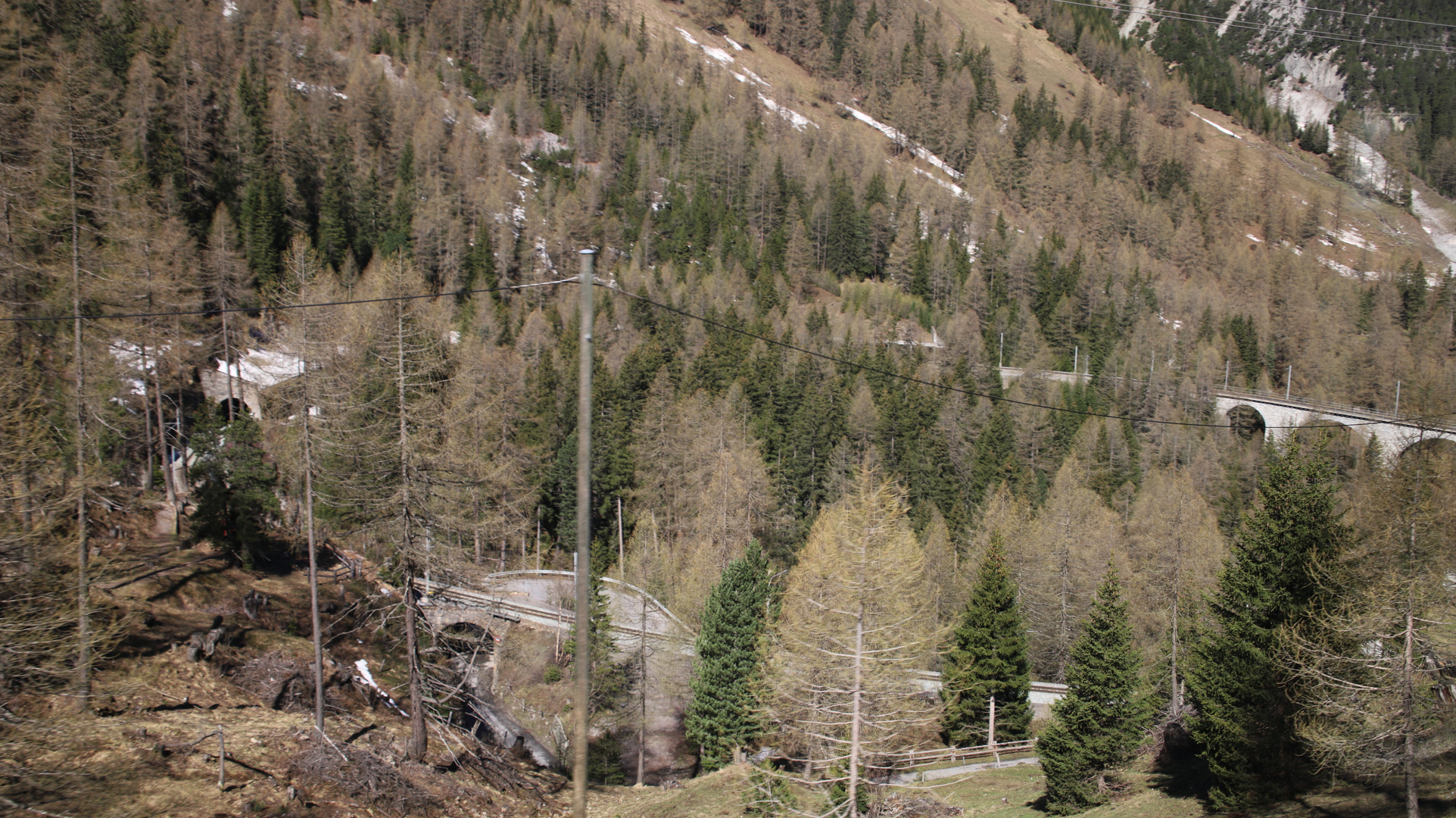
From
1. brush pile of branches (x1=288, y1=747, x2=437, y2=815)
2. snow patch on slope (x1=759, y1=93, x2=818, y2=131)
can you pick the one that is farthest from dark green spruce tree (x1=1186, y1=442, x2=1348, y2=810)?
snow patch on slope (x1=759, y1=93, x2=818, y2=131)

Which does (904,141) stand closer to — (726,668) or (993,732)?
(993,732)

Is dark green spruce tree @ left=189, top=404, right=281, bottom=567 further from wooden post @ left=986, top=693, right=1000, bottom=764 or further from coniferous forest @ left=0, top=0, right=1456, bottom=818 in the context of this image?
wooden post @ left=986, top=693, right=1000, bottom=764

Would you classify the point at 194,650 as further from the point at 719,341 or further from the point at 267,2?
the point at 267,2

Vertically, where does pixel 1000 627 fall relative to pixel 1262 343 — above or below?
below

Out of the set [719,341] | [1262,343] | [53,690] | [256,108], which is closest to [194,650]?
[53,690]


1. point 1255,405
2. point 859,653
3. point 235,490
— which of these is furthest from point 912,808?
point 1255,405

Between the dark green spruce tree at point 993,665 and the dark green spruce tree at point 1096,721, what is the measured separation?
6.21 m

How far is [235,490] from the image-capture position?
29656 millimetres

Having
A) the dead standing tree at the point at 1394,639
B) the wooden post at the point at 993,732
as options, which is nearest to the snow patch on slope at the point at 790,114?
the wooden post at the point at 993,732

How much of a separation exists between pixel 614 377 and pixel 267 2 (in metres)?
98.2

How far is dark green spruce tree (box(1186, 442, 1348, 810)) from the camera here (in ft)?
66.0

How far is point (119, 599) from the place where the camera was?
22.6 metres

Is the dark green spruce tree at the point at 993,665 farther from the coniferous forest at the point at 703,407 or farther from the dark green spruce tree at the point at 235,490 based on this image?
the dark green spruce tree at the point at 235,490

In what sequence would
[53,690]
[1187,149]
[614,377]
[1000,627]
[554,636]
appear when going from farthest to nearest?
[1187,149] → [614,377] → [554,636] → [1000,627] → [53,690]
